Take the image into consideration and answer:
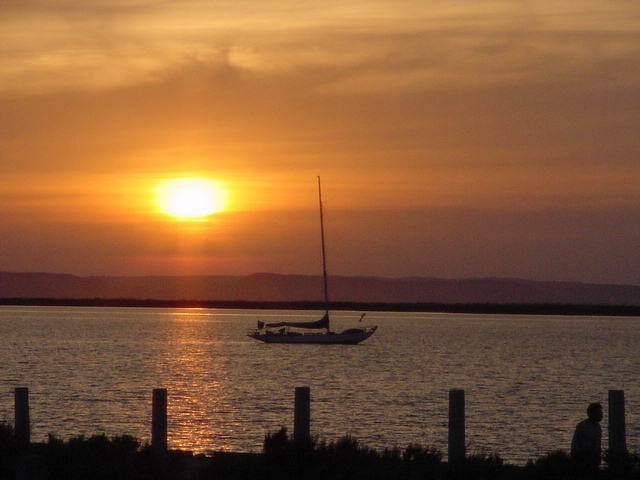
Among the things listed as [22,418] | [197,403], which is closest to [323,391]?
[197,403]

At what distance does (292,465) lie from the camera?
619 inches

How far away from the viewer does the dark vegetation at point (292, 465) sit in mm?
15516

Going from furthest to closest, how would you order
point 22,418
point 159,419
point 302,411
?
1. point 22,418
2. point 159,419
3. point 302,411

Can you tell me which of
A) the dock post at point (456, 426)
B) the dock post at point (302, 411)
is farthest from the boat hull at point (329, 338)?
the dock post at point (456, 426)

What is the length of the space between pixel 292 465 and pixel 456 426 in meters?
3.22

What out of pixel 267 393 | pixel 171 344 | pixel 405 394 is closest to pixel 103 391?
pixel 267 393

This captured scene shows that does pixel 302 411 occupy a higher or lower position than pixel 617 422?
higher

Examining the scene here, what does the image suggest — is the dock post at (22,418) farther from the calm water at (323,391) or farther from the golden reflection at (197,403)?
the calm water at (323,391)

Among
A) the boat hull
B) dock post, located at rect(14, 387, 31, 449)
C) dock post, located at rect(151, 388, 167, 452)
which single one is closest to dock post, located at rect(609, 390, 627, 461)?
dock post, located at rect(151, 388, 167, 452)

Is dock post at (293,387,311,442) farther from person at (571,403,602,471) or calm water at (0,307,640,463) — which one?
calm water at (0,307,640,463)

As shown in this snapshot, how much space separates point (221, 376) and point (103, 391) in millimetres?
16951

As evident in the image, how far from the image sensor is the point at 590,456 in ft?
52.4

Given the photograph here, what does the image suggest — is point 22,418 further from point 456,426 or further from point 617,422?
point 617,422

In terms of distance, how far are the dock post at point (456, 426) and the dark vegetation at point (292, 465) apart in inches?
13.5
